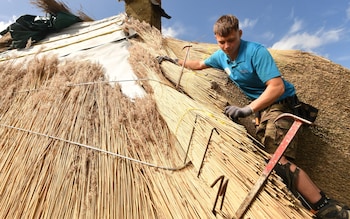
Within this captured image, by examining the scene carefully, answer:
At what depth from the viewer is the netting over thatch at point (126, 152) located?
3.99ft

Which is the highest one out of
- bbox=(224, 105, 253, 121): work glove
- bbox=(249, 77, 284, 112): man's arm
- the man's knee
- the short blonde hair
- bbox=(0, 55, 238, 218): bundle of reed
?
the short blonde hair

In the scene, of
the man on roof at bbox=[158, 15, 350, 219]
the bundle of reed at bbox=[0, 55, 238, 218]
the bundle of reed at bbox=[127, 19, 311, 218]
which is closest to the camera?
the bundle of reed at bbox=[127, 19, 311, 218]

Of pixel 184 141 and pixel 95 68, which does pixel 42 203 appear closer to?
pixel 184 141

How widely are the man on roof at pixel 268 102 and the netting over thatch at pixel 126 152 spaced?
23cm

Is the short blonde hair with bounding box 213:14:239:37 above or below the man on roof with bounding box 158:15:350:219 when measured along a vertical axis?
above

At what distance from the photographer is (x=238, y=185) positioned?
1115mm

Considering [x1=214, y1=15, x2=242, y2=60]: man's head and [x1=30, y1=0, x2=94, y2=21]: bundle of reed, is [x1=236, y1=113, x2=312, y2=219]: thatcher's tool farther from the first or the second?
[x1=30, y1=0, x2=94, y2=21]: bundle of reed

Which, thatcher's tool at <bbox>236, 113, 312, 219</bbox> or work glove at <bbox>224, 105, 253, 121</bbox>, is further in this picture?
work glove at <bbox>224, 105, 253, 121</bbox>

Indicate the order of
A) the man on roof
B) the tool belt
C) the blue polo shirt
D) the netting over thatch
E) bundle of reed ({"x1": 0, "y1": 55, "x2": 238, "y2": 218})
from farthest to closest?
the tool belt < the blue polo shirt < the man on roof < bundle of reed ({"x1": 0, "y1": 55, "x2": 238, "y2": 218}) < the netting over thatch

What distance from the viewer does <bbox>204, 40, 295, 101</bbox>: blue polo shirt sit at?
1704 mm

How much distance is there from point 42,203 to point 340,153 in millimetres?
2188

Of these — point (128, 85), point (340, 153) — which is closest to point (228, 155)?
point (128, 85)

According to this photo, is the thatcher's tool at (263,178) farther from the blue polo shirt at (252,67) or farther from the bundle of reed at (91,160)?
the blue polo shirt at (252,67)

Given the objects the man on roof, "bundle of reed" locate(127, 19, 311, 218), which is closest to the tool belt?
the man on roof
